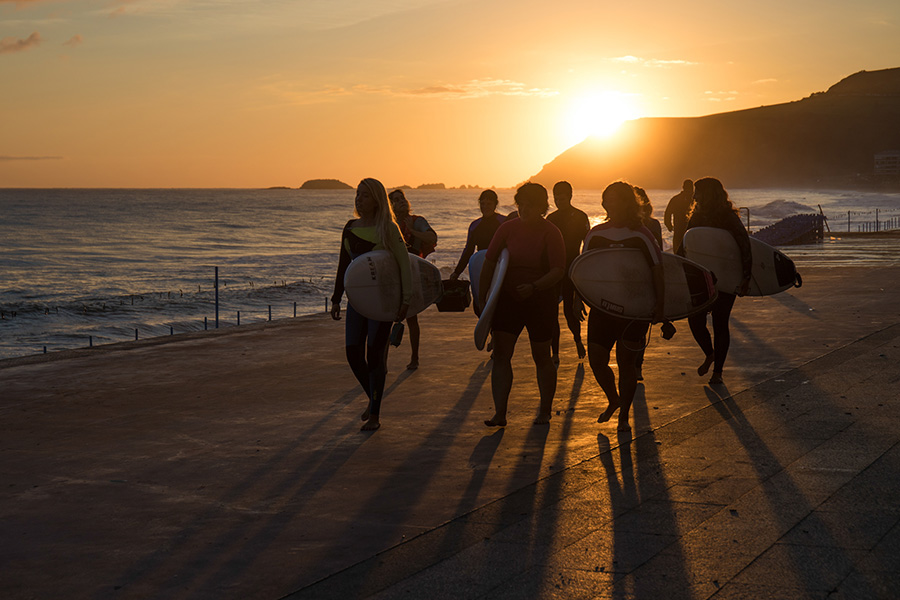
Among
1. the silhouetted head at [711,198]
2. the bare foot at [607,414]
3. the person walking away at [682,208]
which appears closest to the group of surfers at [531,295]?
the bare foot at [607,414]

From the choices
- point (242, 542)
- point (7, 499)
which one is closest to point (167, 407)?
point (7, 499)

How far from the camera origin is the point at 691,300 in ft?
22.1

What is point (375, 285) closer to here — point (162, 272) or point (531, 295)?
point (531, 295)

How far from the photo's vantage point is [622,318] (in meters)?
6.41

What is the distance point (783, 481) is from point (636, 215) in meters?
2.16

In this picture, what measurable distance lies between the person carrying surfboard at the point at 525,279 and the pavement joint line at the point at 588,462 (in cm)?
96

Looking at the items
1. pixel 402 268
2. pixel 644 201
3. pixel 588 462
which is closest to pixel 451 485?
pixel 588 462

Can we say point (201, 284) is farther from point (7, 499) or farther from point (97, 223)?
point (97, 223)

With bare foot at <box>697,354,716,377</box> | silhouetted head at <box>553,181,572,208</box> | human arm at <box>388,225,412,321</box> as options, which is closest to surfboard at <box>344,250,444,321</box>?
human arm at <box>388,225,412,321</box>

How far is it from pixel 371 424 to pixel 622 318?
1926mm

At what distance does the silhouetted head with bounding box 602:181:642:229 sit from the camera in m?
6.37

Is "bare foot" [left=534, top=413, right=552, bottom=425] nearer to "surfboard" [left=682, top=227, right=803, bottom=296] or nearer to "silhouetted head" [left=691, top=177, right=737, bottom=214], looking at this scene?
"surfboard" [left=682, top=227, right=803, bottom=296]

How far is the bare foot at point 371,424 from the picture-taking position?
6.61m

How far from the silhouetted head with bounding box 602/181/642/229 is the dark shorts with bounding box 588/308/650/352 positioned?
2.12 ft
